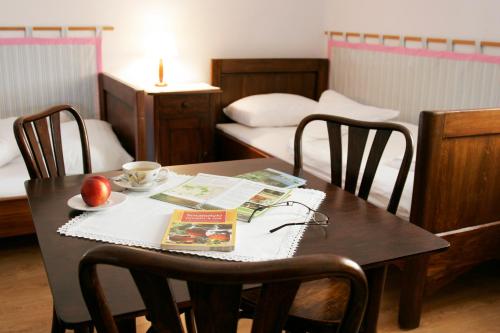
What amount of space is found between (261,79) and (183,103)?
822 millimetres

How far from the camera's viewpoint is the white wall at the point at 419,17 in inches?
110

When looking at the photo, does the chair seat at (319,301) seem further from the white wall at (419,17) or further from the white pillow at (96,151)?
the white wall at (419,17)

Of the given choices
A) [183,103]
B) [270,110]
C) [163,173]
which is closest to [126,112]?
[183,103]

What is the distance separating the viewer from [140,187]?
4.83ft

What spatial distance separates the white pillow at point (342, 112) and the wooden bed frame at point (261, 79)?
48 cm

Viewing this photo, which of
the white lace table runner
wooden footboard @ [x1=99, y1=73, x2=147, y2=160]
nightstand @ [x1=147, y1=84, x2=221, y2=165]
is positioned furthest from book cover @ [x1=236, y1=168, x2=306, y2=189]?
nightstand @ [x1=147, y1=84, x2=221, y2=165]

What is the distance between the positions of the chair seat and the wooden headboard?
7.87ft

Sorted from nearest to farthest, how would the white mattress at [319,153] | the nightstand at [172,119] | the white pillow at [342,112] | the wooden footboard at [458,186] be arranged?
the wooden footboard at [458,186] < the white mattress at [319,153] < the white pillow at [342,112] < the nightstand at [172,119]

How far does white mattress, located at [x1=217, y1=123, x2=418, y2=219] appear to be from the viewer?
7.22 ft

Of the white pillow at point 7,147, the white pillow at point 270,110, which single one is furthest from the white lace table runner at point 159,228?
the white pillow at point 270,110

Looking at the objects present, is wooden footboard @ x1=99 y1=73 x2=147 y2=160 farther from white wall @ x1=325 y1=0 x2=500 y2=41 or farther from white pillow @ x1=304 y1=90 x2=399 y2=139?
white wall @ x1=325 y1=0 x2=500 y2=41

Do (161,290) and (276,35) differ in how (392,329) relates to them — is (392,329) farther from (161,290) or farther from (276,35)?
(276,35)

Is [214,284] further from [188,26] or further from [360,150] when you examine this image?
[188,26]

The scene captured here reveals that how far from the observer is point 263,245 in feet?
3.74
